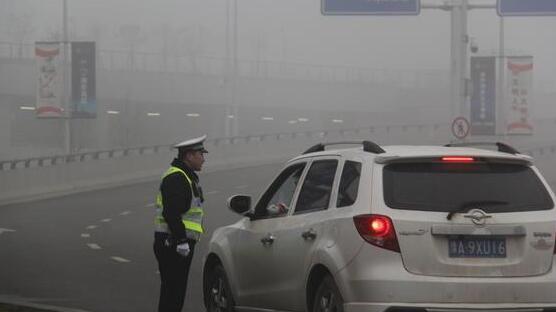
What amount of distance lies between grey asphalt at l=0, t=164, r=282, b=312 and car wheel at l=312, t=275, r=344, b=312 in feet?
12.1

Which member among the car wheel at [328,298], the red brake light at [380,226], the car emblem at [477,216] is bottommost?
the car wheel at [328,298]

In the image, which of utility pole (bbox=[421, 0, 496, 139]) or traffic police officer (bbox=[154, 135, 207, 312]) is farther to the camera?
utility pole (bbox=[421, 0, 496, 139])

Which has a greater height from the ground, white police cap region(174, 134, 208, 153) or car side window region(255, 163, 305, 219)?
white police cap region(174, 134, 208, 153)

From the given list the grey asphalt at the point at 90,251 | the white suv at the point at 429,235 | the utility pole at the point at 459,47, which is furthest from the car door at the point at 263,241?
the utility pole at the point at 459,47

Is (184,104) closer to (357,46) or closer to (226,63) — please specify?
(226,63)

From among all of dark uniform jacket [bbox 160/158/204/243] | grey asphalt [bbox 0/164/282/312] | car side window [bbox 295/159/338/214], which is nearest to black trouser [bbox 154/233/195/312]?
dark uniform jacket [bbox 160/158/204/243]

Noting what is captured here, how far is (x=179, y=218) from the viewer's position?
26.8 ft

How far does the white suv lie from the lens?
A: 21.2 feet

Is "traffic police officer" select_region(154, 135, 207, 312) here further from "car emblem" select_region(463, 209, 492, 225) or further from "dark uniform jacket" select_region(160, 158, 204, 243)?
"car emblem" select_region(463, 209, 492, 225)

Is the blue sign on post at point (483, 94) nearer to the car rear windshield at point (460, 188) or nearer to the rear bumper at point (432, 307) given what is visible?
the car rear windshield at point (460, 188)

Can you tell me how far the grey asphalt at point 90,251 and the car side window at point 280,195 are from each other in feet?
8.63

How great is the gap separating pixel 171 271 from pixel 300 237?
1415mm

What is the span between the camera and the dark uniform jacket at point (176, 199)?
8156 millimetres

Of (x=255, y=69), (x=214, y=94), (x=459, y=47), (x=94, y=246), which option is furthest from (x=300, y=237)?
(x=255, y=69)
